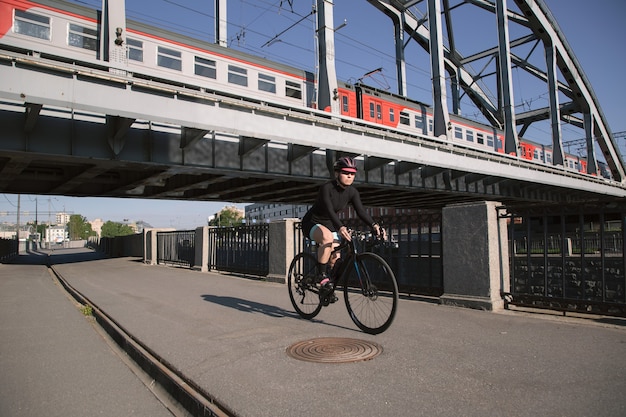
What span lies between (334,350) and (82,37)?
1489cm

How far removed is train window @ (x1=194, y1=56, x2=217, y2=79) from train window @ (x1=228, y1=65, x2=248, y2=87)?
71 cm

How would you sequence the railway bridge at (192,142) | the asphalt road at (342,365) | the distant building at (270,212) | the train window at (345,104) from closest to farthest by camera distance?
the asphalt road at (342,365), the railway bridge at (192,142), the train window at (345,104), the distant building at (270,212)

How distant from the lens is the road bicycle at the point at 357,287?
183 inches

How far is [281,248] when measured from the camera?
35.6ft

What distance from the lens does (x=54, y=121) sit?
13.6 meters

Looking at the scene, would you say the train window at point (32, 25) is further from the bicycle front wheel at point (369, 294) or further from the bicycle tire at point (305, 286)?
the bicycle front wheel at point (369, 294)

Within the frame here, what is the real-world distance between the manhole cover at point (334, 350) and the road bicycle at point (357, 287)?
425mm

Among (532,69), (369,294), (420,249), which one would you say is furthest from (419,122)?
(532,69)

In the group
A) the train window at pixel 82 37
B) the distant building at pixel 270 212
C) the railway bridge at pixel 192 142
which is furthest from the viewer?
the distant building at pixel 270 212

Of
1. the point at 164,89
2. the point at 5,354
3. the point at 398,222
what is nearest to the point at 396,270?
the point at 398,222

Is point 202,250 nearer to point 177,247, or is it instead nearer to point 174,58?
point 177,247

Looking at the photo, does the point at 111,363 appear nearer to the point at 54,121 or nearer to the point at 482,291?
the point at 482,291

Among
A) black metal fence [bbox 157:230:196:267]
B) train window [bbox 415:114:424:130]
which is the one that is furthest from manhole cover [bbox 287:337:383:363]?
train window [bbox 415:114:424:130]

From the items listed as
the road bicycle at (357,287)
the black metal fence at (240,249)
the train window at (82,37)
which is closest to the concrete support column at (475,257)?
the road bicycle at (357,287)
